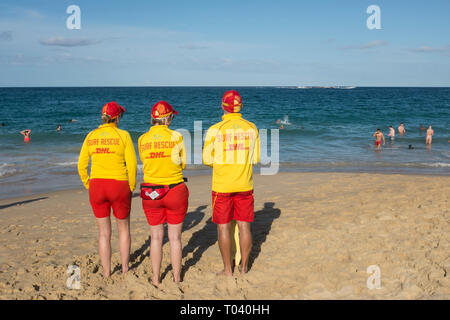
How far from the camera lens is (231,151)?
4.01 meters

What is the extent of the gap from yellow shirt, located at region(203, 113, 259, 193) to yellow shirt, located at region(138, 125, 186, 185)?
1.06ft

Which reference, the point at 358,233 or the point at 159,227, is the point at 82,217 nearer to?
the point at 159,227

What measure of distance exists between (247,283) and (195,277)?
24.3 inches

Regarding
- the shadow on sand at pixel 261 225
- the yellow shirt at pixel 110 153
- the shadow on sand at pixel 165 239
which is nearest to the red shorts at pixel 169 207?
the yellow shirt at pixel 110 153

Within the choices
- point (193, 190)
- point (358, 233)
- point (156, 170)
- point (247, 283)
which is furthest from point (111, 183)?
point (193, 190)

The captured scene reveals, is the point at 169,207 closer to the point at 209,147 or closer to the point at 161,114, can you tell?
the point at 209,147

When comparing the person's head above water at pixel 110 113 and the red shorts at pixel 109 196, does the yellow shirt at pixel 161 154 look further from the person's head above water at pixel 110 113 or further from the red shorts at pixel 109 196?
the person's head above water at pixel 110 113

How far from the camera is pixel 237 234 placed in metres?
4.59

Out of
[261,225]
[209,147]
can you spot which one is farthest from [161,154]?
[261,225]

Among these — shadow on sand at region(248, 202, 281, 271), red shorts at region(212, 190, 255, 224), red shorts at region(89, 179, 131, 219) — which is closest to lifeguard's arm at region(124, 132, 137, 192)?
red shorts at region(89, 179, 131, 219)

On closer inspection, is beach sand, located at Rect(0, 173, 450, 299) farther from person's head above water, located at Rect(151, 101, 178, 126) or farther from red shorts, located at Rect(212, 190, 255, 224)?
person's head above water, located at Rect(151, 101, 178, 126)

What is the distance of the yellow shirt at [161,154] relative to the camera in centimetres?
381

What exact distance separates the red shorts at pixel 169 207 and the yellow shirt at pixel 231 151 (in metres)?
0.41

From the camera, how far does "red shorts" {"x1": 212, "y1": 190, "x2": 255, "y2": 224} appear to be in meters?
4.11
